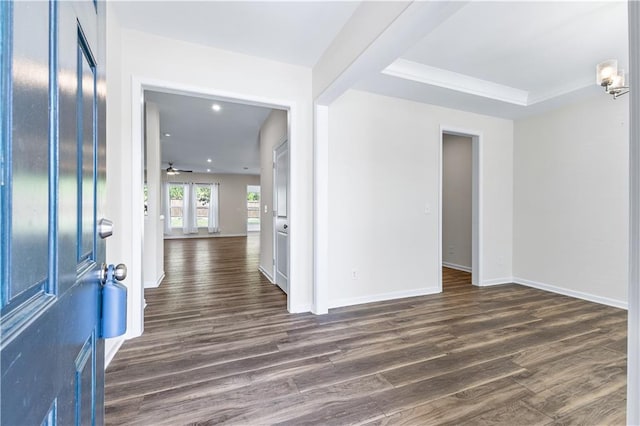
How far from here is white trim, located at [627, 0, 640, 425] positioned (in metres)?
0.56

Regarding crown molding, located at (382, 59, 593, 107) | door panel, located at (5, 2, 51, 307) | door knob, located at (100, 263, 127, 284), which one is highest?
crown molding, located at (382, 59, 593, 107)

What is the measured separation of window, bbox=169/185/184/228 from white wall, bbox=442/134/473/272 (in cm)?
971

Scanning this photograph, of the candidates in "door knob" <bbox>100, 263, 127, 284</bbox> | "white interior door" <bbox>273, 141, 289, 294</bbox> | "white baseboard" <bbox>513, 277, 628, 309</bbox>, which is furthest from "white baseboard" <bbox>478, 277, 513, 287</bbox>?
"door knob" <bbox>100, 263, 127, 284</bbox>

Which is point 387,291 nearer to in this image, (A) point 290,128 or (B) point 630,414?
(A) point 290,128

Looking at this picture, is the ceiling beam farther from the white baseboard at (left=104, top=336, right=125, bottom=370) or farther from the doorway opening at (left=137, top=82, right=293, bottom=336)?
the white baseboard at (left=104, top=336, right=125, bottom=370)

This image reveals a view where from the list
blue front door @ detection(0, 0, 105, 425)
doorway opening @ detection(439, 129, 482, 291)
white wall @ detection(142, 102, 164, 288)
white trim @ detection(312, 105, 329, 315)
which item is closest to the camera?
blue front door @ detection(0, 0, 105, 425)

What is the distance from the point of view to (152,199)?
4023 mm

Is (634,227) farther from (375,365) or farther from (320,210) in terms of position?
(320,210)

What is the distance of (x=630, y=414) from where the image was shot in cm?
57

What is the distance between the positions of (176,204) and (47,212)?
37.9ft

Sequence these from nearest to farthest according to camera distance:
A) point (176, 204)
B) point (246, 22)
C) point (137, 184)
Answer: point (246, 22) → point (137, 184) → point (176, 204)

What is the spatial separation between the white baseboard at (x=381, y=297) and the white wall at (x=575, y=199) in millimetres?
1789

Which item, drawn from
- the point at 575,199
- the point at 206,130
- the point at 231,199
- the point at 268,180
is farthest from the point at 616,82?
the point at 231,199

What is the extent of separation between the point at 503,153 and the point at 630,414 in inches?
179
